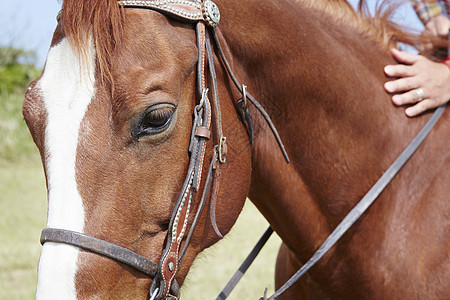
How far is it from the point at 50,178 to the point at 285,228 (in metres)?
1.07

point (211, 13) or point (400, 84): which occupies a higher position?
point (211, 13)

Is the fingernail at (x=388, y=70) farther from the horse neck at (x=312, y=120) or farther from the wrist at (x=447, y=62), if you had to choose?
the wrist at (x=447, y=62)

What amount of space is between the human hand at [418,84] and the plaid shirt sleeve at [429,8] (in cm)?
55

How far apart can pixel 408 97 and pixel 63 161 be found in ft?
5.04

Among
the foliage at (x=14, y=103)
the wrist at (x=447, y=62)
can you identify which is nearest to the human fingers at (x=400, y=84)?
the wrist at (x=447, y=62)

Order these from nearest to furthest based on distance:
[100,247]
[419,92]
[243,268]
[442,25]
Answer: [100,247], [419,92], [243,268], [442,25]

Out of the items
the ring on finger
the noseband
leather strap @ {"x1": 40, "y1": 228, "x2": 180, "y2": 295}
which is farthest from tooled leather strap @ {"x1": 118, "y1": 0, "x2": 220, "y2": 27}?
the ring on finger

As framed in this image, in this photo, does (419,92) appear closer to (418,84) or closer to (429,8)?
(418,84)

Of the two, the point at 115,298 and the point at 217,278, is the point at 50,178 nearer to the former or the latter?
the point at 115,298

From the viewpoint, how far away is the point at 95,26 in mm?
1487

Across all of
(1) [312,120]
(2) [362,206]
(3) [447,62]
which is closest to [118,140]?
(1) [312,120]

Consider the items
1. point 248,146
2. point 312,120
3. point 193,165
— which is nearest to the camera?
point 193,165

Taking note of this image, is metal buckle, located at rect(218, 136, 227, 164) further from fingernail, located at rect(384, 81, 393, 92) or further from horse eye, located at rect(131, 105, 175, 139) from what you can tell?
fingernail, located at rect(384, 81, 393, 92)

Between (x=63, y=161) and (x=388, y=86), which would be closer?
(x=63, y=161)
